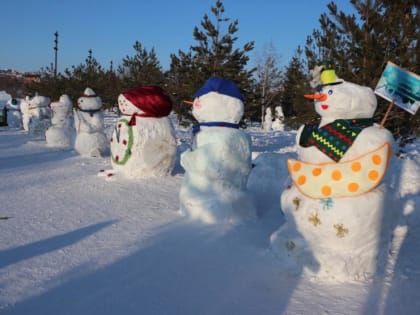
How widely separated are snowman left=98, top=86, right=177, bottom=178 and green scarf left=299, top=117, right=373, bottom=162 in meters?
3.83

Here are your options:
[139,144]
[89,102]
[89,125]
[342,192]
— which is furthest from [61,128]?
[342,192]

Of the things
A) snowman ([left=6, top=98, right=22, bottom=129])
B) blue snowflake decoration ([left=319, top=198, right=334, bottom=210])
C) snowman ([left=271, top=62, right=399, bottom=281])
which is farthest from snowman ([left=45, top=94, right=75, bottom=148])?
blue snowflake decoration ([left=319, top=198, right=334, bottom=210])

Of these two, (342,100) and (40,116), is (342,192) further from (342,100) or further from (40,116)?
(40,116)

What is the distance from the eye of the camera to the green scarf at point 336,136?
3344 mm

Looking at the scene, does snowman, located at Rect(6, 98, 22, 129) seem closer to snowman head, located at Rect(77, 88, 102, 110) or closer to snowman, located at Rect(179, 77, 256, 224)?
snowman head, located at Rect(77, 88, 102, 110)

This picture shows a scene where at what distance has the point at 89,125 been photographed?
29.5ft

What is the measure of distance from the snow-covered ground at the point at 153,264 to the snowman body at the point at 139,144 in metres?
1.00

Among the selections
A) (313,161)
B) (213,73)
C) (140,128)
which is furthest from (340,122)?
(213,73)

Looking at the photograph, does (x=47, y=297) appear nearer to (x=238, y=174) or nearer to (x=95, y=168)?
(x=238, y=174)

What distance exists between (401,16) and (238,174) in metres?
4.23

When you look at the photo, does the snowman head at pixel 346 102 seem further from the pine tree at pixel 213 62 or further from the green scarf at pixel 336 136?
the pine tree at pixel 213 62

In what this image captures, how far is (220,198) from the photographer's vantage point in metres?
4.72

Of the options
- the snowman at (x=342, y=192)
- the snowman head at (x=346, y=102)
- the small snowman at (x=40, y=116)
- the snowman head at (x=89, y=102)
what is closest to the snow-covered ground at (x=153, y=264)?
the snowman at (x=342, y=192)

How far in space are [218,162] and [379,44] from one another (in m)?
3.88
